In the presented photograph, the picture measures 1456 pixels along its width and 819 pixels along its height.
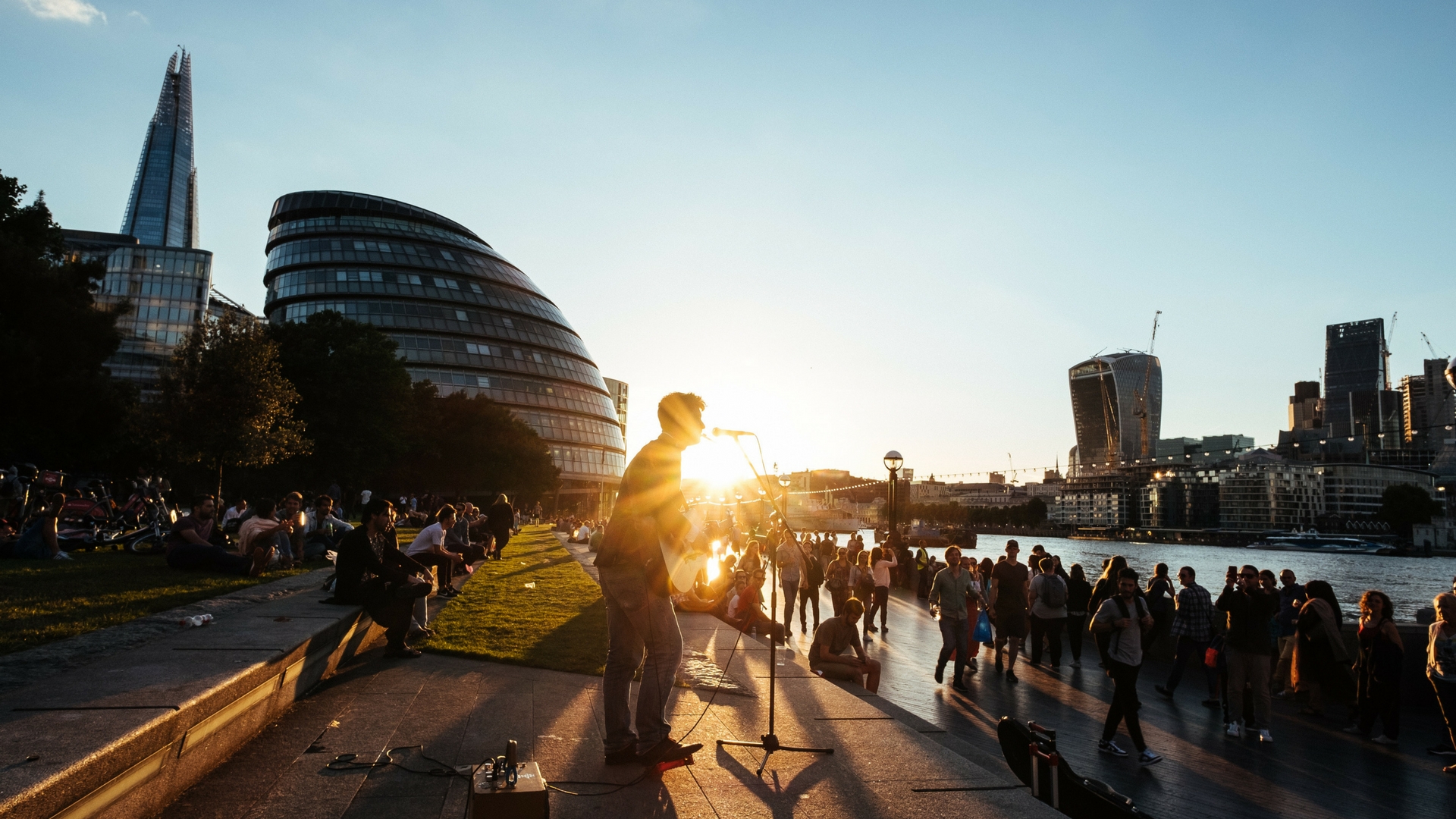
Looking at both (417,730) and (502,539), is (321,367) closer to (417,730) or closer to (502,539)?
(502,539)

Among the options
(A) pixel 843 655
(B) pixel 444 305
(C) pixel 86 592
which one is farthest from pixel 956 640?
(B) pixel 444 305

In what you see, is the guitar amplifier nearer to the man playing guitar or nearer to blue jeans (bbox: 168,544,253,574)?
the man playing guitar

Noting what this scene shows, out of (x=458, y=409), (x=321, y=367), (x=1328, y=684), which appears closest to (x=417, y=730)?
(x=1328, y=684)

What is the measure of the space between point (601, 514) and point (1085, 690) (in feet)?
267

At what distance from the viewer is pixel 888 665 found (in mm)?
14031

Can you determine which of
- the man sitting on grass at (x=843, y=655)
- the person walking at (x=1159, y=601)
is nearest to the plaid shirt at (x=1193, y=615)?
the person walking at (x=1159, y=601)

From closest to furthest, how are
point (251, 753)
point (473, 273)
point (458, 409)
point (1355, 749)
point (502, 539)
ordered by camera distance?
point (251, 753), point (1355, 749), point (502, 539), point (458, 409), point (473, 273)

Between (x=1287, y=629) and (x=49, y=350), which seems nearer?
(x=1287, y=629)

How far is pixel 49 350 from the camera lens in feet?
102

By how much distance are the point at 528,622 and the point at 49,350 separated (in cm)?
3134

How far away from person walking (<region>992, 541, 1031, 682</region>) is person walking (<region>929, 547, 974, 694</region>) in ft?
2.00

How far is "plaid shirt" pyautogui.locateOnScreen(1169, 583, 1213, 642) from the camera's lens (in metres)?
12.1

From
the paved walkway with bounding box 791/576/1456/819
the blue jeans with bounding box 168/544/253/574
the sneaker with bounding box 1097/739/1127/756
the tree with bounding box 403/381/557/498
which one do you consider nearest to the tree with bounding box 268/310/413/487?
the tree with bounding box 403/381/557/498

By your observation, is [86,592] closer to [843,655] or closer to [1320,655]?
[843,655]
